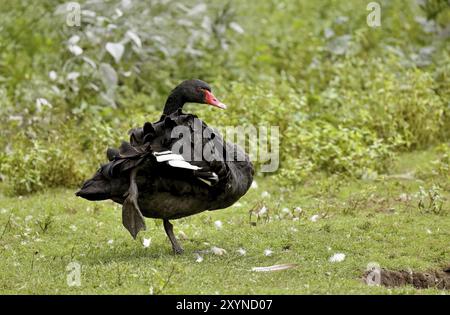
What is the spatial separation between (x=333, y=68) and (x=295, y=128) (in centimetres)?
259

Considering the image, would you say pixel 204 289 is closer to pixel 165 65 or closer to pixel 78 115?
pixel 78 115

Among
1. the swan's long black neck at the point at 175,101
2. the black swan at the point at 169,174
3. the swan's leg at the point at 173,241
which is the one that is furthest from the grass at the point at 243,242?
the swan's long black neck at the point at 175,101

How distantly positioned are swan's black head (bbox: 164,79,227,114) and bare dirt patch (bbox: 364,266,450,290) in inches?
86.5

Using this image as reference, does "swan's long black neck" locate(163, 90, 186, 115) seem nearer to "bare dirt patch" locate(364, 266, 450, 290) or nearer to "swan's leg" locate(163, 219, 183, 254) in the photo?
"swan's leg" locate(163, 219, 183, 254)

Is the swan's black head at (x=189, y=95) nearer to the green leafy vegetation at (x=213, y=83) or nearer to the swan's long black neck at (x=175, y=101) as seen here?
the swan's long black neck at (x=175, y=101)

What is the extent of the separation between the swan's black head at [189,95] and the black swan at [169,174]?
1.28 ft

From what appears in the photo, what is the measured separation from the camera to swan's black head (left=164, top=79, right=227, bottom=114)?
7.88 m

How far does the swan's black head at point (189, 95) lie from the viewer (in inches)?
310

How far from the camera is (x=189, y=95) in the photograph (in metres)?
7.89

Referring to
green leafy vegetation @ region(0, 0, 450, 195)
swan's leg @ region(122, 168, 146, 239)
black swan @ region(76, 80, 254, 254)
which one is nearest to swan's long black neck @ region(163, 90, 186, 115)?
black swan @ region(76, 80, 254, 254)

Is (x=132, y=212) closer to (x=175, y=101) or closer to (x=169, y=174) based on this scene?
(x=169, y=174)

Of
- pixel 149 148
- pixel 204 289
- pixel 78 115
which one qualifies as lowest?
pixel 78 115

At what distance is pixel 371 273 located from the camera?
22.3ft
